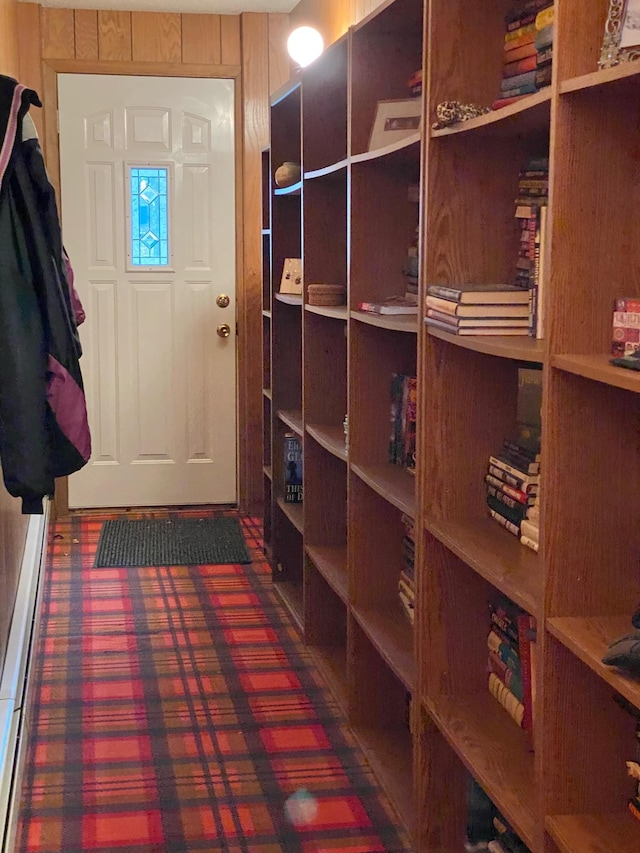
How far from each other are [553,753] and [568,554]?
0.95 ft

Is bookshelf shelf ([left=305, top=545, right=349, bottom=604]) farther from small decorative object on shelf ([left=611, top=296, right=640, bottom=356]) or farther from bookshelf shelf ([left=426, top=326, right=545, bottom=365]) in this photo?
small decorative object on shelf ([left=611, top=296, right=640, bottom=356])

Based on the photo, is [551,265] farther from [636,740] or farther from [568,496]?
[636,740]

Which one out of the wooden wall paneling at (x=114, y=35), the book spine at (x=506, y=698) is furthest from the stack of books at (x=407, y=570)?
the wooden wall paneling at (x=114, y=35)

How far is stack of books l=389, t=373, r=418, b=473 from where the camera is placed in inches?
102

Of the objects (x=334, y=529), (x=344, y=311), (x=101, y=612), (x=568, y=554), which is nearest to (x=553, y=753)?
(x=568, y=554)

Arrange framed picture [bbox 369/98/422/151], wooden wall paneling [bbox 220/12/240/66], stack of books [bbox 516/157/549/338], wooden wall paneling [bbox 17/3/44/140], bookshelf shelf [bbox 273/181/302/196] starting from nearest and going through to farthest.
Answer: stack of books [bbox 516/157/549/338] < framed picture [bbox 369/98/422/151] < bookshelf shelf [bbox 273/181/302/196] < wooden wall paneling [bbox 17/3/44/140] < wooden wall paneling [bbox 220/12/240/66]

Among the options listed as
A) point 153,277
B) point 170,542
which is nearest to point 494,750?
point 170,542

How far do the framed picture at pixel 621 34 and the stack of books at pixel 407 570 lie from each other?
4.77 ft

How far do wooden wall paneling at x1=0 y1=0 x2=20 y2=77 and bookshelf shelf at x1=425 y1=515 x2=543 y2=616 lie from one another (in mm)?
2477

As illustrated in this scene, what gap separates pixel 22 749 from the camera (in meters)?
2.56

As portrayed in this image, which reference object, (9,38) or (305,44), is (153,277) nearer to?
(9,38)

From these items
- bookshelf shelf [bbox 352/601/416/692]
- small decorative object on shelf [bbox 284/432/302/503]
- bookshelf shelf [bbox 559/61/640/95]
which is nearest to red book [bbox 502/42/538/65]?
bookshelf shelf [bbox 559/61/640/95]

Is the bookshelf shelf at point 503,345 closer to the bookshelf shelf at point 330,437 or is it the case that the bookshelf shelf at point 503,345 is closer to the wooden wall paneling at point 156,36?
the bookshelf shelf at point 330,437

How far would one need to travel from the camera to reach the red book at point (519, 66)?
74.9 inches
